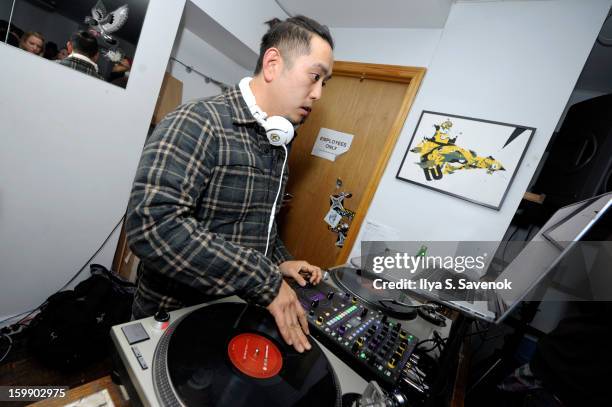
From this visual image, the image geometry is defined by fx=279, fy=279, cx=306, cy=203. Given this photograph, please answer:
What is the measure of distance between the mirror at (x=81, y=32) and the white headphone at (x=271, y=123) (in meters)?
1.19

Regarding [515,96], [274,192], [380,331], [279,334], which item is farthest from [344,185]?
[279,334]

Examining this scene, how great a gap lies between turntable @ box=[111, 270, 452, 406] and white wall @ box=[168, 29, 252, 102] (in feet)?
6.82

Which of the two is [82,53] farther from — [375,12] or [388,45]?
[388,45]

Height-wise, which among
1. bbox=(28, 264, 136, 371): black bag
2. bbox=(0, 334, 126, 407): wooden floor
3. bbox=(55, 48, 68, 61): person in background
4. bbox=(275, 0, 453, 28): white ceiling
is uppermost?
bbox=(275, 0, 453, 28): white ceiling

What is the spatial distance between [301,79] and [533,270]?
2.51 ft

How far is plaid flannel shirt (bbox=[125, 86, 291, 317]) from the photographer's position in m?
0.59

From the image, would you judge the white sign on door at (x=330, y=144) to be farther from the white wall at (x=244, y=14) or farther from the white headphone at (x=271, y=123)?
the white headphone at (x=271, y=123)

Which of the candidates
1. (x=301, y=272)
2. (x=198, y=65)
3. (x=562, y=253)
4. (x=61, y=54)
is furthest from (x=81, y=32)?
(x=562, y=253)

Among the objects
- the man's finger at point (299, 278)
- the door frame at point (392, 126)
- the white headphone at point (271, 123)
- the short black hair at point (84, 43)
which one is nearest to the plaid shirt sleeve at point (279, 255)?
the man's finger at point (299, 278)

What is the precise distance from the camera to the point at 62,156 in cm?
153

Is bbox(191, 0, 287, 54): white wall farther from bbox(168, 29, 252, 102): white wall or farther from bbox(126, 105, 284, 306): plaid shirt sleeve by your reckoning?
bbox(126, 105, 284, 306): plaid shirt sleeve

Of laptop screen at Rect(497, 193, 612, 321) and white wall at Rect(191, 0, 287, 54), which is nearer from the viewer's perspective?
laptop screen at Rect(497, 193, 612, 321)

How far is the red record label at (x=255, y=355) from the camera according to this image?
52 centimetres

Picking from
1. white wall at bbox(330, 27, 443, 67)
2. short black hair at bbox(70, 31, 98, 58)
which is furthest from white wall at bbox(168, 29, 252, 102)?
white wall at bbox(330, 27, 443, 67)
